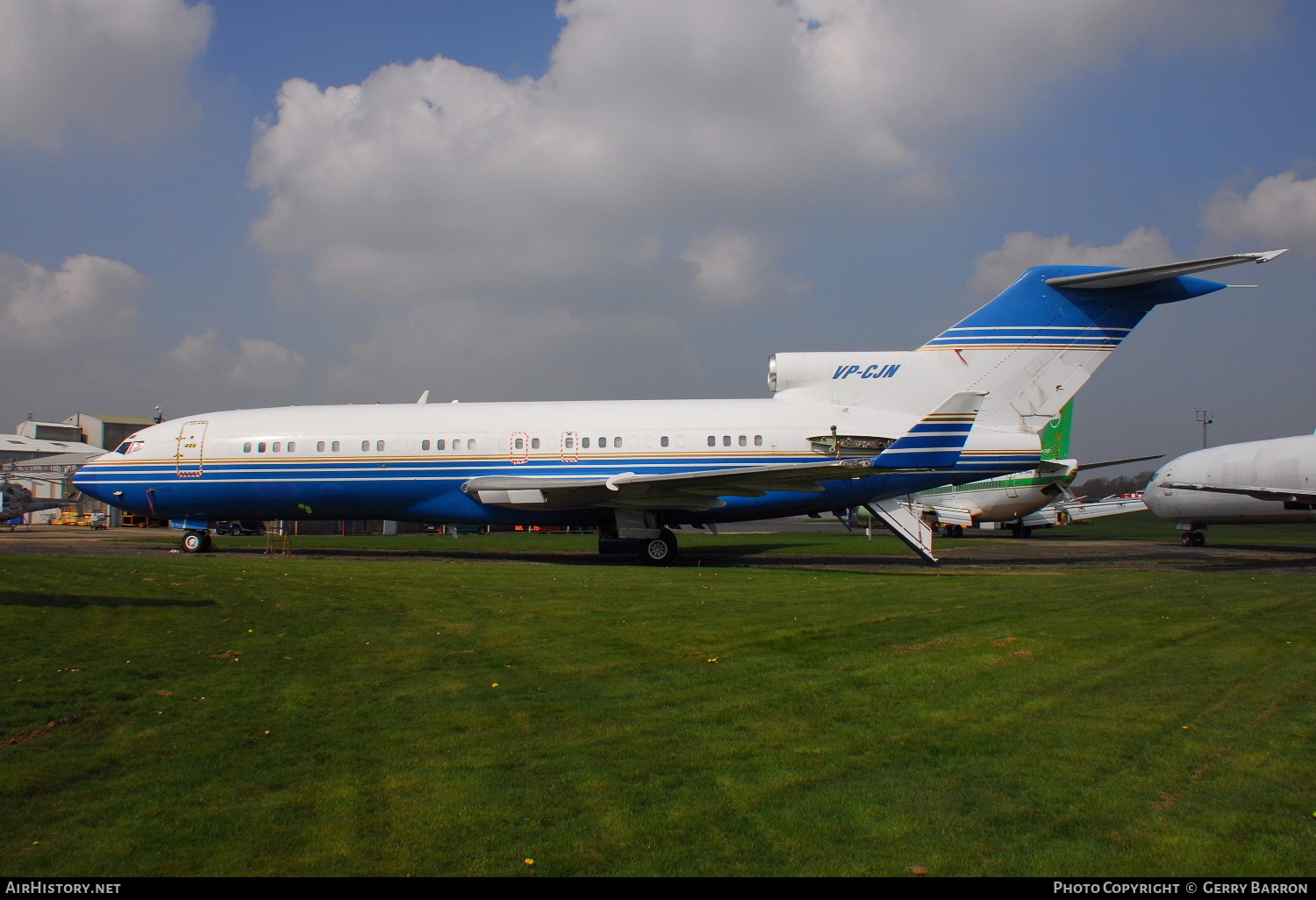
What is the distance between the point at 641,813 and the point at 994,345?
18.9 m

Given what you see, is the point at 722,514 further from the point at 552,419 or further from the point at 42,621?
the point at 42,621

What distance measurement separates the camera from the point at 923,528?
65.4ft

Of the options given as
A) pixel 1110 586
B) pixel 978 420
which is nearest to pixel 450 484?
pixel 978 420

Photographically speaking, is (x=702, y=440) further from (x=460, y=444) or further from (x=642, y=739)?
(x=642, y=739)

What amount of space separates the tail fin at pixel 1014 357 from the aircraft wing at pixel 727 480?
6.58 ft

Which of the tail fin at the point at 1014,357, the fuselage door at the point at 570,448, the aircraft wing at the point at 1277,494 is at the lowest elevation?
the aircraft wing at the point at 1277,494

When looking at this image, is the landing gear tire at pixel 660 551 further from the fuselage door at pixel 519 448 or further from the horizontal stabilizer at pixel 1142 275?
the horizontal stabilizer at pixel 1142 275

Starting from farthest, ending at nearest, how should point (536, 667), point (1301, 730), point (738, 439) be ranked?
point (738, 439) → point (536, 667) → point (1301, 730)

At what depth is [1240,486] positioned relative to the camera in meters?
26.3

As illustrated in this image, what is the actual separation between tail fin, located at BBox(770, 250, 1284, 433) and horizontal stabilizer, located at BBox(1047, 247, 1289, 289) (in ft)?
0.12

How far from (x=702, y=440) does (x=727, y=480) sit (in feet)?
7.44

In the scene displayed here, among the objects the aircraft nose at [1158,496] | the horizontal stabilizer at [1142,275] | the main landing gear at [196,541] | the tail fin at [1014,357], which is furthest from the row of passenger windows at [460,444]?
the aircraft nose at [1158,496]

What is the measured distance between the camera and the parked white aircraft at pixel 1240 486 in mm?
23844

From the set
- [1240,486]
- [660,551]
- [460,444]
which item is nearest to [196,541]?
[460,444]
